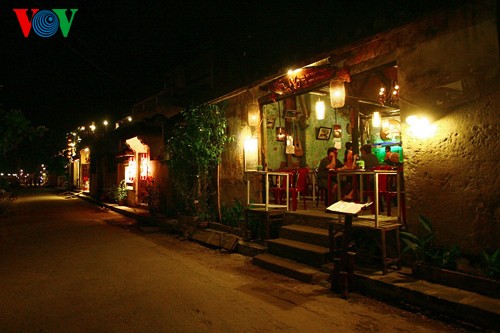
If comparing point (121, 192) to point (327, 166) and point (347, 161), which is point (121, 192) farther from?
point (347, 161)

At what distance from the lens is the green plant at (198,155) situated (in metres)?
12.5

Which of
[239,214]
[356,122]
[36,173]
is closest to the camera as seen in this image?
[239,214]

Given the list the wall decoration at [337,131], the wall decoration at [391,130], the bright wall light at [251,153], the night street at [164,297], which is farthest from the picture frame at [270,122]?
the night street at [164,297]

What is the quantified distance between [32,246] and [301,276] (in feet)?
29.9

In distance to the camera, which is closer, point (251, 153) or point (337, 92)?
point (337, 92)

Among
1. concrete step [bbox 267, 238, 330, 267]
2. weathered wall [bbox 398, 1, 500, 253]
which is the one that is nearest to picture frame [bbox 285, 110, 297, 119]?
concrete step [bbox 267, 238, 330, 267]

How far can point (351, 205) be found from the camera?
631 centimetres

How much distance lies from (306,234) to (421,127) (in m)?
3.76

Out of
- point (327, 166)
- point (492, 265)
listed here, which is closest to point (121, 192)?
point (327, 166)

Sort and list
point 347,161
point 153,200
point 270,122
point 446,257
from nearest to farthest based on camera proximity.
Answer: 1. point 446,257
2. point 347,161
3. point 270,122
4. point 153,200

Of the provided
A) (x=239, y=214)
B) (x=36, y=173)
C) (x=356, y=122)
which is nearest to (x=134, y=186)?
(x=239, y=214)

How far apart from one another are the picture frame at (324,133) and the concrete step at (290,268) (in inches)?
354

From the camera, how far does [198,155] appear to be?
1254 centimetres

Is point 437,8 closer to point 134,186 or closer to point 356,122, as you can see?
point 356,122
